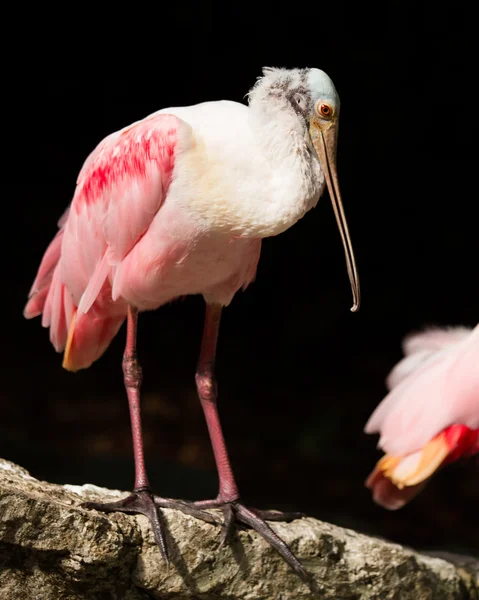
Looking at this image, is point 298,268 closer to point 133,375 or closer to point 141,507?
point 133,375

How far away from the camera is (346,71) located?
5.77 m

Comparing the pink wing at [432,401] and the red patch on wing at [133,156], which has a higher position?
the red patch on wing at [133,156]

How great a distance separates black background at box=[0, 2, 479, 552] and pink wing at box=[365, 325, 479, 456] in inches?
68.5

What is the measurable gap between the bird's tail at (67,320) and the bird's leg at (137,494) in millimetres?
195

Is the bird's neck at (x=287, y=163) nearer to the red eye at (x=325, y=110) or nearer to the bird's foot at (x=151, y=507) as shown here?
the red eye at (x=325, y=110)

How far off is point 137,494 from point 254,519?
1.19 ft

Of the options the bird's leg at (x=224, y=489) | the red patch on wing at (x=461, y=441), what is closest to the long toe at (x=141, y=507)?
the bird's leg at (x=224, y=489)

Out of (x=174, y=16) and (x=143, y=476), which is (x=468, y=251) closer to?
(x=174, y=16)

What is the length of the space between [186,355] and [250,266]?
336 centimetres

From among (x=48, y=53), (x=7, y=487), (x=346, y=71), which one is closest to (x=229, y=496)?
(x=7, y=487)

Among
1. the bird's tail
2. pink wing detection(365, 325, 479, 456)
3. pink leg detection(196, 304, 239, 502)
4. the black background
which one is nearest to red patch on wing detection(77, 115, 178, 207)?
the bird's tail

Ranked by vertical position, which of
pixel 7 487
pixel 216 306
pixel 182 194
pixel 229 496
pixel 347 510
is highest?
pixel 182 194

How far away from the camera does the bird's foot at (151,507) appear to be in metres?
2.87

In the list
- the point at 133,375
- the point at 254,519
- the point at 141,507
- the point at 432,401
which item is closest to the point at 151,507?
the point at 141,507
